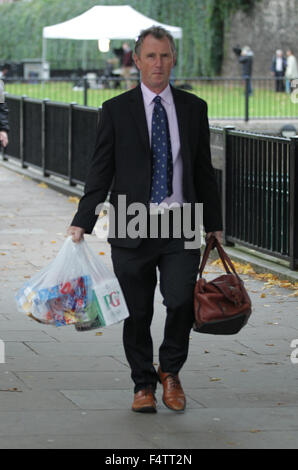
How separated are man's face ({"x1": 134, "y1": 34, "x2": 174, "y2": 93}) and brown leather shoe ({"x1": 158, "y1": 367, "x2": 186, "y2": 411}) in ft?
4.69

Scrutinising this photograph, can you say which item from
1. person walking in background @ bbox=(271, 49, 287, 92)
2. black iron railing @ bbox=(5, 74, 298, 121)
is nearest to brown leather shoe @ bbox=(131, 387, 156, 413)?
black iron railing @ bbox=(5, 74, 298, 121)

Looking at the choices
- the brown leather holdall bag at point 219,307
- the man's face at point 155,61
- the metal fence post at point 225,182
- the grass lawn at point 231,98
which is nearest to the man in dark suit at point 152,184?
the man's face at point 155,61

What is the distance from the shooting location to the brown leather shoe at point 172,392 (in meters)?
5.77

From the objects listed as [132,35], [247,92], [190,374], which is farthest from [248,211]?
[132,35]

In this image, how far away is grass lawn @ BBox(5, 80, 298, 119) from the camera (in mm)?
27422

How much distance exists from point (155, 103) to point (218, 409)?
155 cm

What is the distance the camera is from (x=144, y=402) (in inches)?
226

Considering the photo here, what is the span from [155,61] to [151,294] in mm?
1153

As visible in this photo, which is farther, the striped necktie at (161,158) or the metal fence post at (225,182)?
the metal fence post at (225,182)

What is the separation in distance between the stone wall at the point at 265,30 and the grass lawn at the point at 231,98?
69.1ft

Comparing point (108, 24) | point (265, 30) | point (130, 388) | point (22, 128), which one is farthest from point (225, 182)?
point (265, 30)

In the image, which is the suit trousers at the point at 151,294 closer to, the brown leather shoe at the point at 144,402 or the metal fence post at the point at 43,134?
the brown leather shoe at the point at 144,402

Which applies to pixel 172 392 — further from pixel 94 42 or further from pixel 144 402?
pixel 94 42
